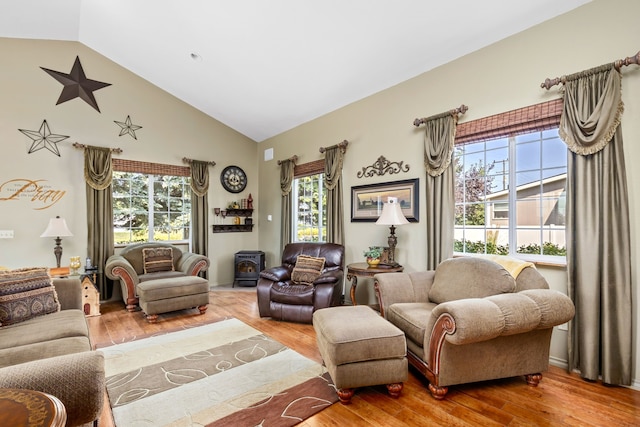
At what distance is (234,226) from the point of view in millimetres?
5984

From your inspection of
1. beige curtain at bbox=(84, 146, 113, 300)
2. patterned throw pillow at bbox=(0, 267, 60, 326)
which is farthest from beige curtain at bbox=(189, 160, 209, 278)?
patterned throw pillow at bbox=(0, 267, 60, 326)

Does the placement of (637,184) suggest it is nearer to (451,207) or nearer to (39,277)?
(451,207)

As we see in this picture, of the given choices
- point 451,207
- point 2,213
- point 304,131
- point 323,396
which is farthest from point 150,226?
point 451,207

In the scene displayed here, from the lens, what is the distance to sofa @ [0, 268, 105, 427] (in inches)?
52.2

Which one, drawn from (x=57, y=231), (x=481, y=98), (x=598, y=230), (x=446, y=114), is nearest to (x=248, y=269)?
(x=57, y=231)

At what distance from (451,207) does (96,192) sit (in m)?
4.97

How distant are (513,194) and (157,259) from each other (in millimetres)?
4804

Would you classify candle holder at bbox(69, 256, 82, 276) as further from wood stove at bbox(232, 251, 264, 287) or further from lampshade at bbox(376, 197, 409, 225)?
lampshade at bbox(376, 197, 409, 225)

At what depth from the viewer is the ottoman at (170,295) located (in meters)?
3.70

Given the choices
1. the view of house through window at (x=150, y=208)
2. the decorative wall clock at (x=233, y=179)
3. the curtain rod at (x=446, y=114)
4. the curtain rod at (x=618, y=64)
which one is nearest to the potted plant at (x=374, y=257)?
the curtain rod at (x=446, y=114)

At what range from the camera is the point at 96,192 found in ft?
14.8

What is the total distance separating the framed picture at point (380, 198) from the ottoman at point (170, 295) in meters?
2.35

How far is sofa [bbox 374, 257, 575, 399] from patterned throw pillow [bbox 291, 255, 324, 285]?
1.41 m

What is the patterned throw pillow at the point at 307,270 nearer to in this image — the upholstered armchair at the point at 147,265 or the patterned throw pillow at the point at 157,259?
the upholstered armchair at the point at 147,265
